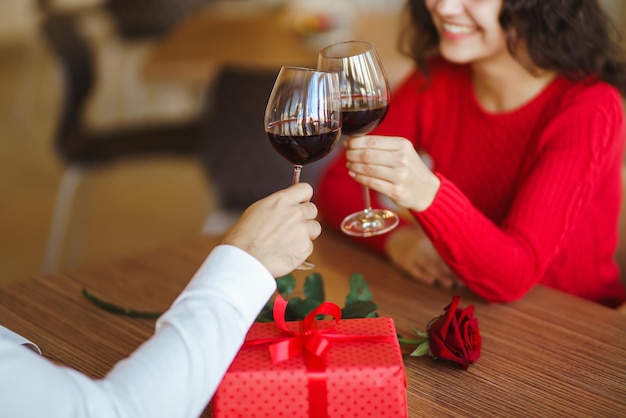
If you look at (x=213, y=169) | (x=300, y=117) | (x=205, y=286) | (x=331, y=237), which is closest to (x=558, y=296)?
(x=331, y=237)

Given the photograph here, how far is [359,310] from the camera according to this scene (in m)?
1.03

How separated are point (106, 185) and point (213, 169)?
6.22ft

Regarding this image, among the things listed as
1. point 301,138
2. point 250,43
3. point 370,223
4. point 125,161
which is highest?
point 301,138

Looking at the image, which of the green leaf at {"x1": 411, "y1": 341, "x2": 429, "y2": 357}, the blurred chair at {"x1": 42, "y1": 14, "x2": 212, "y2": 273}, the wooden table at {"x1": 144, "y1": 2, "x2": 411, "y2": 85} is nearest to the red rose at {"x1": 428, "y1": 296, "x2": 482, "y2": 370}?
the green leaf at {"x1": 411, "y1": 341, "x2": 429, "y2": 357}

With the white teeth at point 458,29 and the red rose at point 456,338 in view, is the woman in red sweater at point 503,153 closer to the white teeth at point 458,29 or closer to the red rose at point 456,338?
the white teeth at point 458,29

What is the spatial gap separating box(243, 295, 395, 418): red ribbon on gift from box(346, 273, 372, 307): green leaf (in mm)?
136

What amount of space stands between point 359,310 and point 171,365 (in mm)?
339

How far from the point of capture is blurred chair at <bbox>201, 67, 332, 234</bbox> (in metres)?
2.26

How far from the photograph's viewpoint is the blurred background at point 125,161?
2578mm

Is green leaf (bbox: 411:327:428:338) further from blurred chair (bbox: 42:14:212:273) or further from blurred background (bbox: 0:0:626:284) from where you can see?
blurred chair (bbox: 42:14:212:273)

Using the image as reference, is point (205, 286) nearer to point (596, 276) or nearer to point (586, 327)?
point (586, 327)

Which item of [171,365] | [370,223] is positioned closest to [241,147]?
[370,223]

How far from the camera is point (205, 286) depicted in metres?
0.81

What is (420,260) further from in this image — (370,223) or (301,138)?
(301,138)
